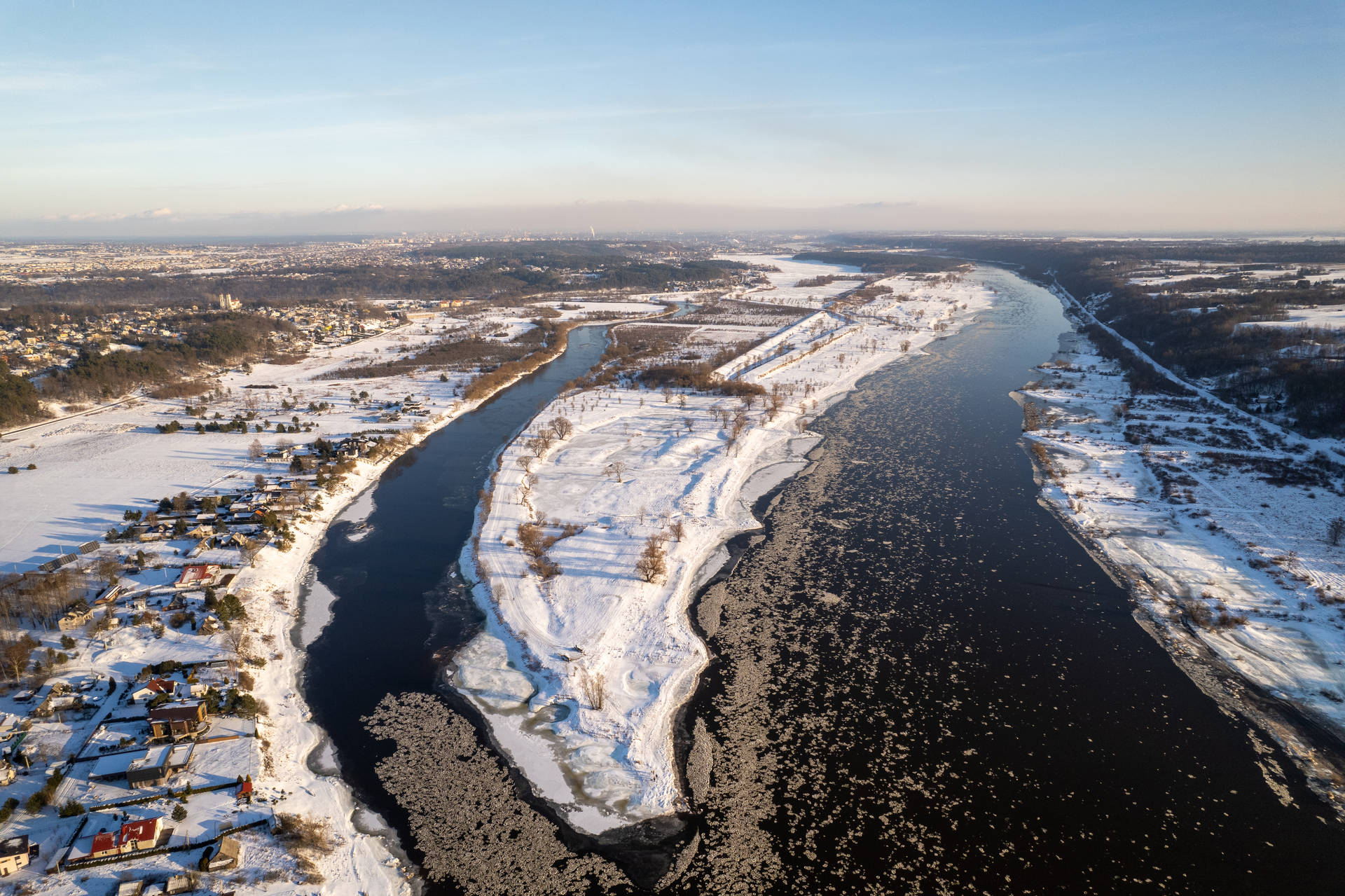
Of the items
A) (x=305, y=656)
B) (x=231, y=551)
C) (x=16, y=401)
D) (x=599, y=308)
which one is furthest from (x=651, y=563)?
(x=599, y=308)

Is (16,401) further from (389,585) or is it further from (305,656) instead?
(305,656)

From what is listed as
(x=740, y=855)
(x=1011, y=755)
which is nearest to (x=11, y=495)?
(x=740, y=855)

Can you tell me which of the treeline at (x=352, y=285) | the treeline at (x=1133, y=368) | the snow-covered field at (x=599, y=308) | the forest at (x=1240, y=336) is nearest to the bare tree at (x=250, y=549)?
the forest at (x=1240, y=336)

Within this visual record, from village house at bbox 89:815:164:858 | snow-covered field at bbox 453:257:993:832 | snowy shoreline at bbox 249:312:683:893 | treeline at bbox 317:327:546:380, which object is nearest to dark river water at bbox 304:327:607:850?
snowy shoreline at bbox 249:312:683:893

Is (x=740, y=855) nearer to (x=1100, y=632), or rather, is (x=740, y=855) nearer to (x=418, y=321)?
(x=1100, y=632)

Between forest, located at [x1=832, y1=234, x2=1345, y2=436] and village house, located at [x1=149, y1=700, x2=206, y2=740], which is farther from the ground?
forest, located at [x1=832, y1=234, x2=1345, y2=436]

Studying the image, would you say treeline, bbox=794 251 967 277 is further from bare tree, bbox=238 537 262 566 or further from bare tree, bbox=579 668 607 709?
bare tree, bbox=579 668 607 709

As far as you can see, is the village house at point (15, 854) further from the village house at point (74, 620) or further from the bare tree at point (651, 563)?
the bare tree at point (651, 563)
